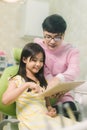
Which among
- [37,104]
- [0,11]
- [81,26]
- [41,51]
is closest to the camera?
[37,104]

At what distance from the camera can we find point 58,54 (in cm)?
182

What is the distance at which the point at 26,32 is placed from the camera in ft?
10.9

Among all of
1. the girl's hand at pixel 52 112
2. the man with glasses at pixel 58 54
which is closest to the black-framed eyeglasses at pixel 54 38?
the man with glasses at pixel 58 54

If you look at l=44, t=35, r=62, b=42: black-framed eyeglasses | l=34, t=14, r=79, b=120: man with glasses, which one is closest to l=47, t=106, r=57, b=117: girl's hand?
l=34, t=14, r=79, b=120: man with glasses

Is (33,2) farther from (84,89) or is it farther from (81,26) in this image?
(84,89)

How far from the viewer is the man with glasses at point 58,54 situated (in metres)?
1.69

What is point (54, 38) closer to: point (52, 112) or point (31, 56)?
point (31, 56)

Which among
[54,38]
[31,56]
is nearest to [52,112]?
[31,56]

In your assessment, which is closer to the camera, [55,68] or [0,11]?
[55,68]

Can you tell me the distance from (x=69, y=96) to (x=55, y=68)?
21cm

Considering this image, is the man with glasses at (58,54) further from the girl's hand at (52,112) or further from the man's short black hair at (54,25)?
the girl's hand at (52,112)

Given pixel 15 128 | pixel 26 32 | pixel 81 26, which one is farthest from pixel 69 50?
pixel 26 32

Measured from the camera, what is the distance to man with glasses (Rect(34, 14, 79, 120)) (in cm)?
169

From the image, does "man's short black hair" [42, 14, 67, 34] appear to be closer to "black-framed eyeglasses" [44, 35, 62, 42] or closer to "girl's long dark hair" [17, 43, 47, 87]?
"black-framed eyeglasses" [44, 35, 62, 42]
